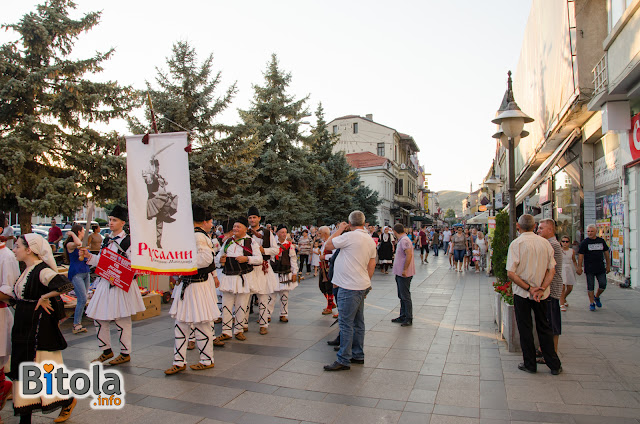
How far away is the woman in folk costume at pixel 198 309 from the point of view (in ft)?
17.6

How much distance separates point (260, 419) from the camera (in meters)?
4.09

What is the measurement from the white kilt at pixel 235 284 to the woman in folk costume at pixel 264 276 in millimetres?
188

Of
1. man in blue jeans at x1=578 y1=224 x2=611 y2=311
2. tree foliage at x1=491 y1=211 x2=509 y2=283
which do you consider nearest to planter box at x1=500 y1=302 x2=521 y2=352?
tree foliage at x1=491 y1=211 x2=509 y2=283

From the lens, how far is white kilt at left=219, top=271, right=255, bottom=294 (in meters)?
6.89

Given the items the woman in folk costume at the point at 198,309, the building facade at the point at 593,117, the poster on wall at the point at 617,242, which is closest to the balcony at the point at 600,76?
the building facade at the point at 593,117

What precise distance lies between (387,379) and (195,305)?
2526 mm

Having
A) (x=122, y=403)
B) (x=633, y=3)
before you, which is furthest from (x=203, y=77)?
(x=122, y=403)

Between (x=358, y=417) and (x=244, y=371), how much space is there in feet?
6.38

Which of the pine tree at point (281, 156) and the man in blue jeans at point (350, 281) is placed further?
the pine tree at point (281, 156)

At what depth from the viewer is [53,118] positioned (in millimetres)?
17172

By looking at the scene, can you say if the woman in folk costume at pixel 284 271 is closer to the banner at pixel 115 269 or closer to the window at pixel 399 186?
the banner at pixel 115 269

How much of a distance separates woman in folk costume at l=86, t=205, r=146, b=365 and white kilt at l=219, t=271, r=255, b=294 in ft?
4.54

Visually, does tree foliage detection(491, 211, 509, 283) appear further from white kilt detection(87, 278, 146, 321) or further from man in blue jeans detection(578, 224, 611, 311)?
white kilt detection(87, 278, 146, 321)

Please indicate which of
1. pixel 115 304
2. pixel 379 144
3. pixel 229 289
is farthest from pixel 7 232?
pixel 379 144
